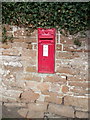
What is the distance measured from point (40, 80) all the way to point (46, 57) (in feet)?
1.63

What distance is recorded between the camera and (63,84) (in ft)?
10.2

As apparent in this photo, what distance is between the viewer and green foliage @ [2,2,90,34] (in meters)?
2.83

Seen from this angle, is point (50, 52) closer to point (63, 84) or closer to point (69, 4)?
point (63, 84)

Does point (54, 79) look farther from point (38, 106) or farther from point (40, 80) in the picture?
point (38, 106)

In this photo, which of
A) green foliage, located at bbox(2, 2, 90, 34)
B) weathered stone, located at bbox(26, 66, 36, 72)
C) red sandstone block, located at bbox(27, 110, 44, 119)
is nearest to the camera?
green foliage, located at bbox(2, 2, 90, 34)

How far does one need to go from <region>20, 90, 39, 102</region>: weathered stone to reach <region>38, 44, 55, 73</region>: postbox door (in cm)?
52

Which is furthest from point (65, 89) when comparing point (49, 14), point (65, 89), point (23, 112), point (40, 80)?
point (49, 14)

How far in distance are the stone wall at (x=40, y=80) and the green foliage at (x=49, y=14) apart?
18 cm

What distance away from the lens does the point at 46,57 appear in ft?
9.92

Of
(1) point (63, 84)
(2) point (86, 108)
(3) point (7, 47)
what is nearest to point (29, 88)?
(1) point (63, 84)

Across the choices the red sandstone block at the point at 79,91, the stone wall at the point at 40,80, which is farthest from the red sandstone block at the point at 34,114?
the red sandstone block at the point at 79,91

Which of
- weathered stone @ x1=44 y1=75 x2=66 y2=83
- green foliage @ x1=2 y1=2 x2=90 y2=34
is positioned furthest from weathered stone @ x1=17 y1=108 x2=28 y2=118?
green foliage @ x1=2 y1=2 x2=90 y2=34

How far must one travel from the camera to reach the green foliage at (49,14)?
2834 mm

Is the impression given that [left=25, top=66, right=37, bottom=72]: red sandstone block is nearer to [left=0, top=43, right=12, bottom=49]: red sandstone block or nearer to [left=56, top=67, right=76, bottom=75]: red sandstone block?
[left=56, top=67, right=76, bottom=75]: red sandstone block
